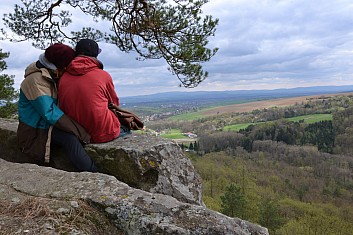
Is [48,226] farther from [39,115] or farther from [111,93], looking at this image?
[111,93]

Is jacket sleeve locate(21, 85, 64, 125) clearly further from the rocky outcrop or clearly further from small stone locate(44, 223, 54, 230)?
small stone locate(44, 223, 54, 230)

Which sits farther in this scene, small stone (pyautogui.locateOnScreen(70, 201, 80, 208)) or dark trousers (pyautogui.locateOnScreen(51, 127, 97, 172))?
dark trousers (pyautogui.locateOnScreen(51, 127, 97, 172))

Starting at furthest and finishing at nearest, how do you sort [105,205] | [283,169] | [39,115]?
[283,169] → [39,115] → [105,205]

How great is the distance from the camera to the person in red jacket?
151 inches

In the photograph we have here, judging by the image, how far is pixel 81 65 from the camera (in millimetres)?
3852

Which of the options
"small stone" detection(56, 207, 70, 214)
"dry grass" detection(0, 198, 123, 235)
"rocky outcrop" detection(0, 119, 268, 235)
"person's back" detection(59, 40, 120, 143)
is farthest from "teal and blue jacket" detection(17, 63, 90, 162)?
"small stone" detection(56, 207, 70, 214)

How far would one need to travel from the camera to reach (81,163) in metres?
3.81

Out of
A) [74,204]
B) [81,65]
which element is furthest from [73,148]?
[74,204]

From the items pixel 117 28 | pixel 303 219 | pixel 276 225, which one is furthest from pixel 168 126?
pixel 117 28

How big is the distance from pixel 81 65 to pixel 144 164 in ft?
4.71

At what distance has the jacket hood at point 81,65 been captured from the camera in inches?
151

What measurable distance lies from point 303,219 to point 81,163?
4349 cm

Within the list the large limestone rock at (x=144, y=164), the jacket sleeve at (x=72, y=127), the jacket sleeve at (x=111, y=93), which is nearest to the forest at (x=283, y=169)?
the large limestone rock at (x=144, y=164)

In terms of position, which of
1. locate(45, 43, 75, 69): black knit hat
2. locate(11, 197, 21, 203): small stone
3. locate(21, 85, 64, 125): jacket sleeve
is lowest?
locate(11, 197, 21, 203): small stone
